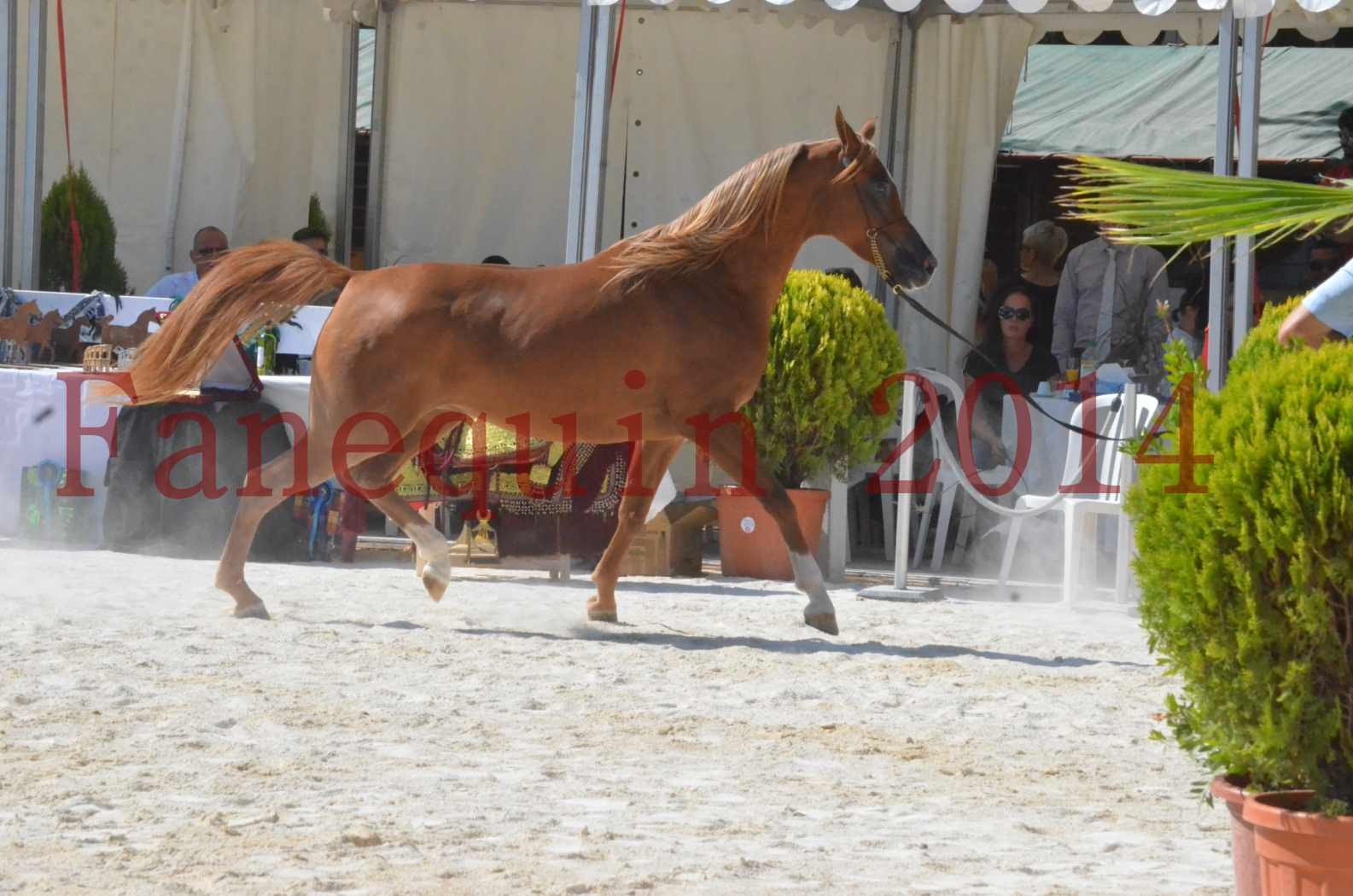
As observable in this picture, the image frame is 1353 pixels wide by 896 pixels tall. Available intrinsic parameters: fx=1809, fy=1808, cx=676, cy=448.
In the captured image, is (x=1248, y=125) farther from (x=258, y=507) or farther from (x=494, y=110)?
(x=494, y=110)

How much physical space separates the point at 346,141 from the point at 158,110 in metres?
1.27

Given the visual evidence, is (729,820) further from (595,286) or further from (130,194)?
(130,194)

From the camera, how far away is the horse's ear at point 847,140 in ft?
22.0

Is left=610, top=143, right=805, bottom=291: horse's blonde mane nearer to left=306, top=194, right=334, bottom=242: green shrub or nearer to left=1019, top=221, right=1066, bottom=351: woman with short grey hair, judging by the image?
left=1019, top=221, right=1066, bottom=351: woman with short grey hair

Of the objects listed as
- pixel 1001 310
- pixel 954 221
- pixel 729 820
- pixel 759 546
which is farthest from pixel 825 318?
pixel 729 820

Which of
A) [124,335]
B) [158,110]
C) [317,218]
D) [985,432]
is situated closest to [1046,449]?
[985,432]

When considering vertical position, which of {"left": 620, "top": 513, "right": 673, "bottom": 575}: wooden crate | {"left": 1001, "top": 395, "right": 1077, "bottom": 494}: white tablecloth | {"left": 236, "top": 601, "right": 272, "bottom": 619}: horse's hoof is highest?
{"left": 1001, "top": 395, "right": 1077, "bottom": 494}: white tablecloth

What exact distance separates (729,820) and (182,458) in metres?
5.87

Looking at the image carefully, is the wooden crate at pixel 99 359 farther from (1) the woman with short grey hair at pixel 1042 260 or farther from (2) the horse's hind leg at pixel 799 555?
(1) the woman with short grey hair at pixel 1042 260

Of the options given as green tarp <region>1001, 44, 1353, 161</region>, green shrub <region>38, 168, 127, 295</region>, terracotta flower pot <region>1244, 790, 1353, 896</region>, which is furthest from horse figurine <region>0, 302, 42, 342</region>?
terracotta flower pot <region>1244, 790, 1353, 896</region>

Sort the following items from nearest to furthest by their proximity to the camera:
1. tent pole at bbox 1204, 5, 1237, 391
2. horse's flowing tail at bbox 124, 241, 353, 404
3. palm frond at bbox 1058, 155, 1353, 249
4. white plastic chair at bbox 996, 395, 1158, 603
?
palm frond at bbox 1058, 155, 1353, 249 < horse's flowing tail at bbox 124, 241, 353, 404 < white plastic chair at bbox 996, 395, 1158, 603 < tent pole at bbox 1204, 5, 1237, 391

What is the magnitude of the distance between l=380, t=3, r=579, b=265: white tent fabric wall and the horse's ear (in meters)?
5.30

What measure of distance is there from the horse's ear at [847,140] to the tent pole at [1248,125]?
232 centimetres

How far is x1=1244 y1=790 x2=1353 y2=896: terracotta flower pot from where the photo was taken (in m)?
2.86
